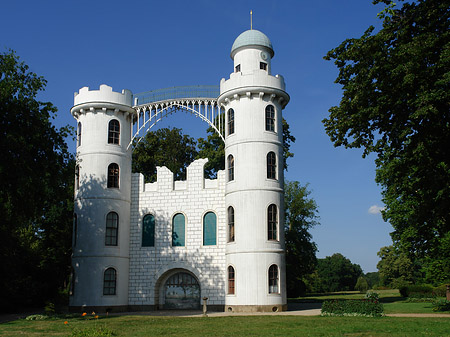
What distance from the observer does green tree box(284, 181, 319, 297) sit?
45250mm

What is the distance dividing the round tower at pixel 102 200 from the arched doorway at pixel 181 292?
2.80m

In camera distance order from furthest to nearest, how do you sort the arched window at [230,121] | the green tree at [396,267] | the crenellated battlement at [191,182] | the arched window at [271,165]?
the green tree at [396,267], the crenellated battlement at [191,182], the arched window at [230,121], the arched window at [271,165]

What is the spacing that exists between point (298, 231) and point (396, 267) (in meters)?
39.9

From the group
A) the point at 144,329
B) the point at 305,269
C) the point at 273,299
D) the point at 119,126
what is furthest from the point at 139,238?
the point at 305,269

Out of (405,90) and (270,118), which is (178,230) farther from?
(405,90)

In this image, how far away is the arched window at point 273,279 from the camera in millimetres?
29109

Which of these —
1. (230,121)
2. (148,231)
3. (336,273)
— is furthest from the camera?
(336,273)

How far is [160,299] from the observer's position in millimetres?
32344

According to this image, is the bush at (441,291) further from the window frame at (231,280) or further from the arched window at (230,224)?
the arched window at (230,224)

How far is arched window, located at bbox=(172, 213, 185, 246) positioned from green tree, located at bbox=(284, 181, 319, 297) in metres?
15.4

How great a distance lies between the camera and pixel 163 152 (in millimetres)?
47125

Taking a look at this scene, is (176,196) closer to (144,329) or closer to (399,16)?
(144,329)

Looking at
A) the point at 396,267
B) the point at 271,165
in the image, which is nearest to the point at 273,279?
the point at 271,165

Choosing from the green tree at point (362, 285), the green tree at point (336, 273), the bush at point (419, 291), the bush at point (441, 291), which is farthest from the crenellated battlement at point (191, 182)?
the green tree at point (362, 285)
